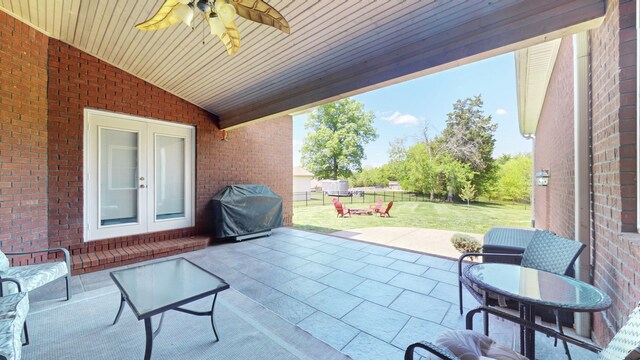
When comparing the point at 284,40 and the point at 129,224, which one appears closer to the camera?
the point at 284,40

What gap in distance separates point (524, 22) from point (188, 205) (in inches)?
228

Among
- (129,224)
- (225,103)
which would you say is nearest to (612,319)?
(225,103)

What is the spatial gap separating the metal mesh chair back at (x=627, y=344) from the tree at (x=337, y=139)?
21.9 meters

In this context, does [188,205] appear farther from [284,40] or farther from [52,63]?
[284,40]

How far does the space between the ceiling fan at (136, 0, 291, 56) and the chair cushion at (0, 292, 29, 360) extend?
2175mm

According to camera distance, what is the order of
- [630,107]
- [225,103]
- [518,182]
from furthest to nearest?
[518,182]
[225,103]
[630,107]

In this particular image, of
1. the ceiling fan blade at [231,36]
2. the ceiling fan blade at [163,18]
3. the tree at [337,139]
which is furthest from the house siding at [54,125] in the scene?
the tree at [337,139]

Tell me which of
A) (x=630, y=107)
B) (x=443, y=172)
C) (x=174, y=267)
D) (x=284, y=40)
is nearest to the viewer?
(x=630, y=107)

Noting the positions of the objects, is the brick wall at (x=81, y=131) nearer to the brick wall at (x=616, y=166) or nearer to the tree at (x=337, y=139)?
the brick wall at (x=616, y=166)

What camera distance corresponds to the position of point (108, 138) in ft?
13.8

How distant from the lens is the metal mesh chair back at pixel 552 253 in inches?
71.6

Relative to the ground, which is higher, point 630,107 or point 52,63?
point 52,63

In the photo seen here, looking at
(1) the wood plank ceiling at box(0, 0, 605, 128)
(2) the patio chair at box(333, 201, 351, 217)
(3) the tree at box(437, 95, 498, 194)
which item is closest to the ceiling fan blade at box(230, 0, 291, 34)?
(1) the wood plank ceiling at box(0, 0, 605, 128)

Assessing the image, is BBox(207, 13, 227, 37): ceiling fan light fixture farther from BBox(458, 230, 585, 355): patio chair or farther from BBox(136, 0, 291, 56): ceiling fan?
BBox(458, 230, 585, 355): patio chair
